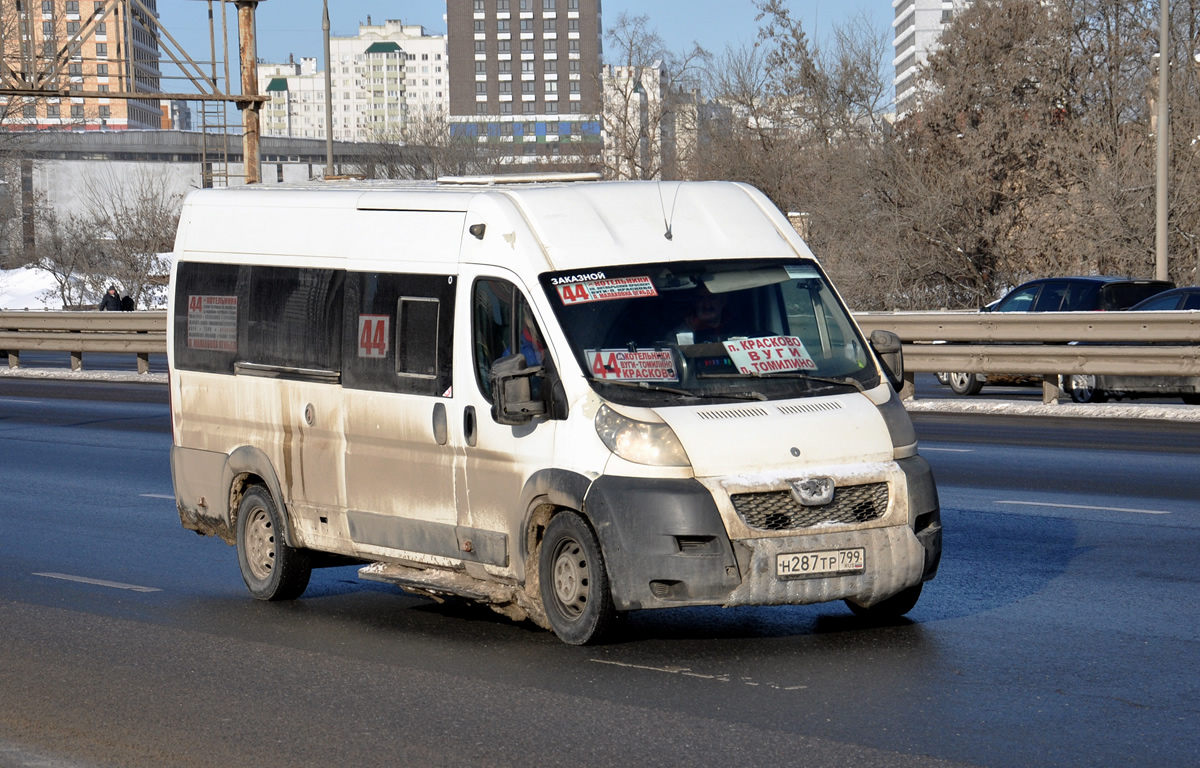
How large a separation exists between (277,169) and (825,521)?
14762 cm

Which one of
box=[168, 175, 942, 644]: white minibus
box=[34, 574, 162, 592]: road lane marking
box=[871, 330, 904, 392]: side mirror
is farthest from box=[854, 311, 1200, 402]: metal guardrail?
box=[34, 574, 162, 592]: road lane marking

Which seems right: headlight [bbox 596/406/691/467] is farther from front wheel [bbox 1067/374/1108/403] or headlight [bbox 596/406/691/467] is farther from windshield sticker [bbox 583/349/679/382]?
front wheel [bbox 1067/374/1108/403]

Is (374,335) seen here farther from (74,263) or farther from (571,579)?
(74,263)

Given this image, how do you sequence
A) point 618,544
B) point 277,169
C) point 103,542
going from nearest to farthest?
point 618,544 < point 103,542 < point 277,169

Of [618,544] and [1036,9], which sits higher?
[1036,9]

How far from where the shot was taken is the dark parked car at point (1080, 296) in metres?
22.2

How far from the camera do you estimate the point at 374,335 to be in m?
8.30

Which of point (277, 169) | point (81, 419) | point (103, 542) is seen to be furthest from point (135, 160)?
point (103, 542)

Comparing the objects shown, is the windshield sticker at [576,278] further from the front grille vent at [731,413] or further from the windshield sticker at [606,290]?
the front grille vent at [731,413]

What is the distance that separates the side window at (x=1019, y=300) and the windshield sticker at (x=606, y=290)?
1659 centimetres

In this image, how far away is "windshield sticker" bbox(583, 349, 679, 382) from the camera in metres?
7.28

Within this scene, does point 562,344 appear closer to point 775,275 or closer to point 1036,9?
point 775,275

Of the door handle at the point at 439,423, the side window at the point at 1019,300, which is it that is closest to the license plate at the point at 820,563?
the door handle at the point at 439,423

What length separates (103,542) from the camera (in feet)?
36.2
